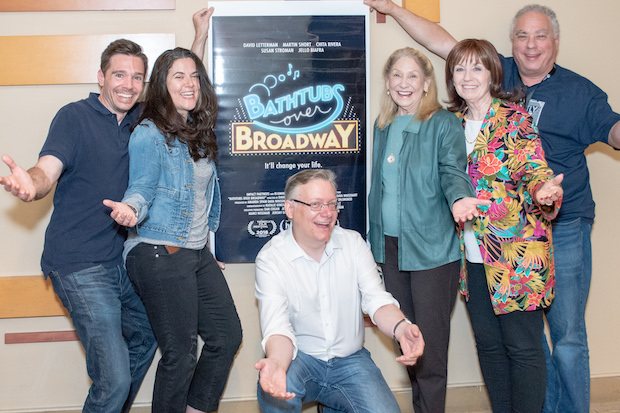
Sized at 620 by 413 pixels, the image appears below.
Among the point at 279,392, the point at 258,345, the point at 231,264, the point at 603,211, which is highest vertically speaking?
the point at 603,211

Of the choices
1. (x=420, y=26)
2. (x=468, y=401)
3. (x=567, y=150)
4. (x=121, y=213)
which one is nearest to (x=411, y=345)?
(x=121, y=213)

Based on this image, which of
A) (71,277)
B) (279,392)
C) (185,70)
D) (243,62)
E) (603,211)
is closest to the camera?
(279,392)

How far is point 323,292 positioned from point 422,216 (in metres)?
0.56

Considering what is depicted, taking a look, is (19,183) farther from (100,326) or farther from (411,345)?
(411,345)

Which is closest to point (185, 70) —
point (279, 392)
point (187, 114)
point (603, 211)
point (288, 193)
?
point (187, 114)

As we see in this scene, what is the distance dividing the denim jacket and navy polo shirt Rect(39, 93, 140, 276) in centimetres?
10

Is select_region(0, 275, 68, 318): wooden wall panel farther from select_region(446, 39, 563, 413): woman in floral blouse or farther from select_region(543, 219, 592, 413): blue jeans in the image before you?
select_region(543, 219, 592, 413): blue jeans

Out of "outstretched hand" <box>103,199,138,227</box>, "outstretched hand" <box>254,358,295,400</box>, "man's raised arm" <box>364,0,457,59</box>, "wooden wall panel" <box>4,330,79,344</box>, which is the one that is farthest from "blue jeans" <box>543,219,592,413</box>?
"wooden wall panel" <box>4,330,79,344</box>

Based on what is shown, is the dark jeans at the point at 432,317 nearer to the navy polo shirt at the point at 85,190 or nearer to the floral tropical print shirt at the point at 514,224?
the floral tropical print shirt at the point at 514,224

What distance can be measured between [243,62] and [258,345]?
4.94 ft

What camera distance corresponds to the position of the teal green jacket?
241cm

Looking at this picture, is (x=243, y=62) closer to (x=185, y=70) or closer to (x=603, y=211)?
(x=185, y=70)

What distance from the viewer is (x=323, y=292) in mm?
2295

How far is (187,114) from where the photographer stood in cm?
252
